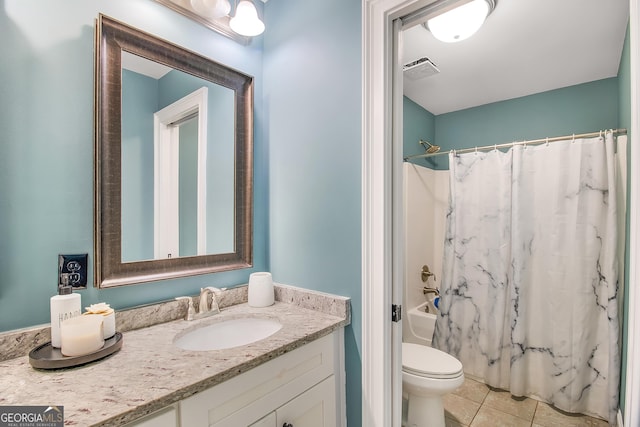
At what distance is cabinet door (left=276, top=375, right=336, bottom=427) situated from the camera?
101 centimetres

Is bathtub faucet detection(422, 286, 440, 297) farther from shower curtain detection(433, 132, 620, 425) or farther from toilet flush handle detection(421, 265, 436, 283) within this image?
shower curtain detection(433, 132, 620, 425)

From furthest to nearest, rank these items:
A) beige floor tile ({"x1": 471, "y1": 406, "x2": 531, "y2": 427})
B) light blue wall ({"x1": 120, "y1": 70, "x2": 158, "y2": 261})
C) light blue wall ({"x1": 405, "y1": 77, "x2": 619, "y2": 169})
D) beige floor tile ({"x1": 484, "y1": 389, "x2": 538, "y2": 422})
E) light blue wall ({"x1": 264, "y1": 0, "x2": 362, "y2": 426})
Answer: light blue wall ({"x1": 405, "y1": 77, "x2": 619, "y2": 169})
beige floor tile ({"x1": 484, "y1": 389, "x2": 538, "y2": 422})
beige floor tile ({"x1": 471, "y1": 406, "x2": 531, "y2": 427})
light blue wall ({"x1": 264, "y1": 0, "x2": 362, "y2": 426})
light blue wall ({"x1": 120, "y1": 70, "x2": 158, "y2": 261})

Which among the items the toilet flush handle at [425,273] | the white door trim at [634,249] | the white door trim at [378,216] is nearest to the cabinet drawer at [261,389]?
the white door trim at [378,216]

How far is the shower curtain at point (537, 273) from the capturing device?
1935mm

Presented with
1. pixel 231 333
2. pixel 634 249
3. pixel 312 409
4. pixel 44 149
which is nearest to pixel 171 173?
pixel 44 149

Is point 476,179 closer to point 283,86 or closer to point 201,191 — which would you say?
point 283,86

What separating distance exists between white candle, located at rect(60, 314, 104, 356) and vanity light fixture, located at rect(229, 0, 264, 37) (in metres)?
1.28

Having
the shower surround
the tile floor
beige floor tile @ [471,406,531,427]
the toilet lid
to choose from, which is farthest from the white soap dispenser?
the shower surround

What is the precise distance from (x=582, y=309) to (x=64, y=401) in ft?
8.65

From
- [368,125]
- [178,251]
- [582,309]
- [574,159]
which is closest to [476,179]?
[574,159]

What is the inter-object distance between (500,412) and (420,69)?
2402 mm

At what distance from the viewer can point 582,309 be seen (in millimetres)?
1986

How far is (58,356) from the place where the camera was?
855 mm

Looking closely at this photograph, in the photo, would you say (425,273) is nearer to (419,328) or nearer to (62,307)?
(419,328)
